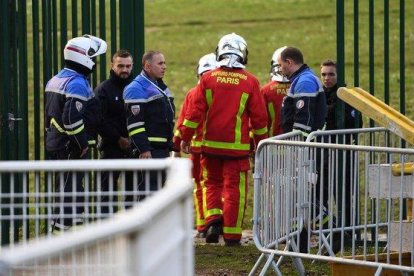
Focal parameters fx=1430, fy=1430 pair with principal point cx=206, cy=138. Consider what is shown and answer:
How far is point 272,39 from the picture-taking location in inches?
1260

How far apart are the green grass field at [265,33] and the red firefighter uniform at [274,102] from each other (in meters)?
10.5

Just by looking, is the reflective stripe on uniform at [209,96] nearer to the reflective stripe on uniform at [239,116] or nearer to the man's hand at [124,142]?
the reflective stripe on uniform at [239,116]

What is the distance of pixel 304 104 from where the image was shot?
1170cm

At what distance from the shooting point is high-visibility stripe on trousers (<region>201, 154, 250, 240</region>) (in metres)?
12.2

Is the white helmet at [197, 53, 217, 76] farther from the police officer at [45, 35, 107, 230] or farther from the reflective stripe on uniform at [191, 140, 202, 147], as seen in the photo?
the police officer at [45, 35, 107, 230]

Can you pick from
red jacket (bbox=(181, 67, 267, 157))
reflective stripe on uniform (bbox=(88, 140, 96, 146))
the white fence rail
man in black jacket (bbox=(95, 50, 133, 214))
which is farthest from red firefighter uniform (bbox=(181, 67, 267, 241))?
the white fence rail

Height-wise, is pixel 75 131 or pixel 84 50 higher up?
pixel 84 50

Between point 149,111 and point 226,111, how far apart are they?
27.6 inches

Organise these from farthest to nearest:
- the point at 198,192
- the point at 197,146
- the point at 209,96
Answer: the point at 198,192 → the point at 197,146 → the point at 209,96

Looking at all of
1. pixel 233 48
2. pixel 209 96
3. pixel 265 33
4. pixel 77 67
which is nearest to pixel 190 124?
pixel 209 96

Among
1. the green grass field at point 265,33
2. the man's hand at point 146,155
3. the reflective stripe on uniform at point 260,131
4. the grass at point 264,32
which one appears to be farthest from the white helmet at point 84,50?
the grass at point 264,32

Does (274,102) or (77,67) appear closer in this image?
(77,67)

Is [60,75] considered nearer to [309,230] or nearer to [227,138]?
[227,138]

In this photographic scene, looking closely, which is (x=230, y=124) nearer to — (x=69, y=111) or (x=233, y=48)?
(x=233, y=48)
